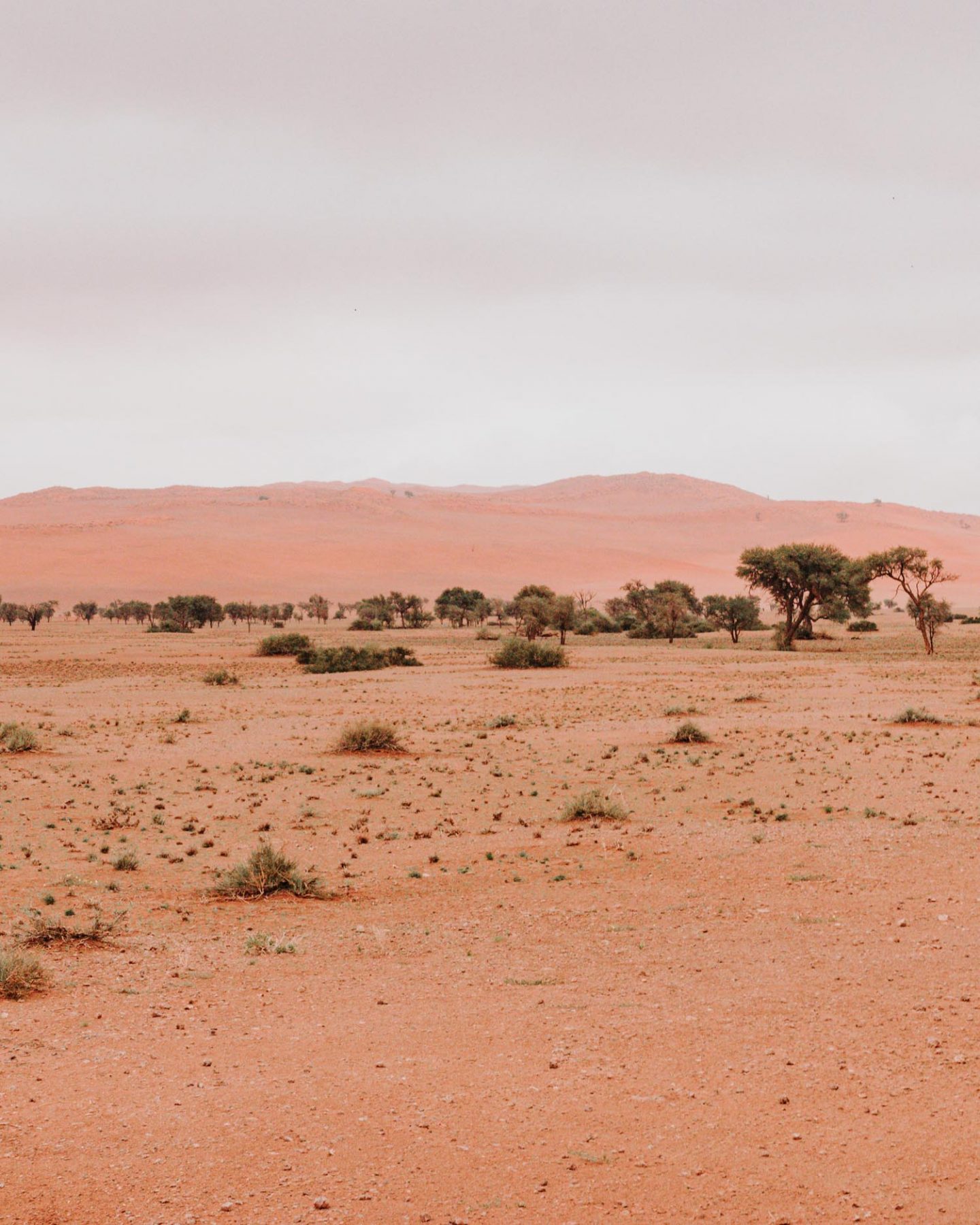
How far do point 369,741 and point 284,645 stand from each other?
3304cm

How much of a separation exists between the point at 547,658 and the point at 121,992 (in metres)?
37.8

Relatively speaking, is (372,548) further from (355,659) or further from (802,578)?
(355,659)

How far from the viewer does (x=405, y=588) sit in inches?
5138

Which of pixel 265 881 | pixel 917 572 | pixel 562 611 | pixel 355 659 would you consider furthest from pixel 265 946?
pixel 562 611

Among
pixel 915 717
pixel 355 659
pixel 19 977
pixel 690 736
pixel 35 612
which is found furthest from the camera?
pixel 35 612

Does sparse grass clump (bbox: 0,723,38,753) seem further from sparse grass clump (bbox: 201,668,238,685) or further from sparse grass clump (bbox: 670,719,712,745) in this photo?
sparse grass clump (bbox: 201,668,238,685)

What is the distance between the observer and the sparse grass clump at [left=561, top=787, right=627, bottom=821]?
15.8 m

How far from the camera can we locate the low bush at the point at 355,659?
44969 mm

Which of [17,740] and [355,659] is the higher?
[355,659]

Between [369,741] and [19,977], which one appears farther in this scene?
[369,741]

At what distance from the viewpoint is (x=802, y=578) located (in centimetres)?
6003

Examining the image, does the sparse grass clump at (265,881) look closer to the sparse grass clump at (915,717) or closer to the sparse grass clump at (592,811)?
the sparse grass clump at (592,811)

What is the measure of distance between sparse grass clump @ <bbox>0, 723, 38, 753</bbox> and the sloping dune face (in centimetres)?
9844

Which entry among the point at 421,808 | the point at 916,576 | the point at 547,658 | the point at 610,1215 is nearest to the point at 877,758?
the point at 421,808
